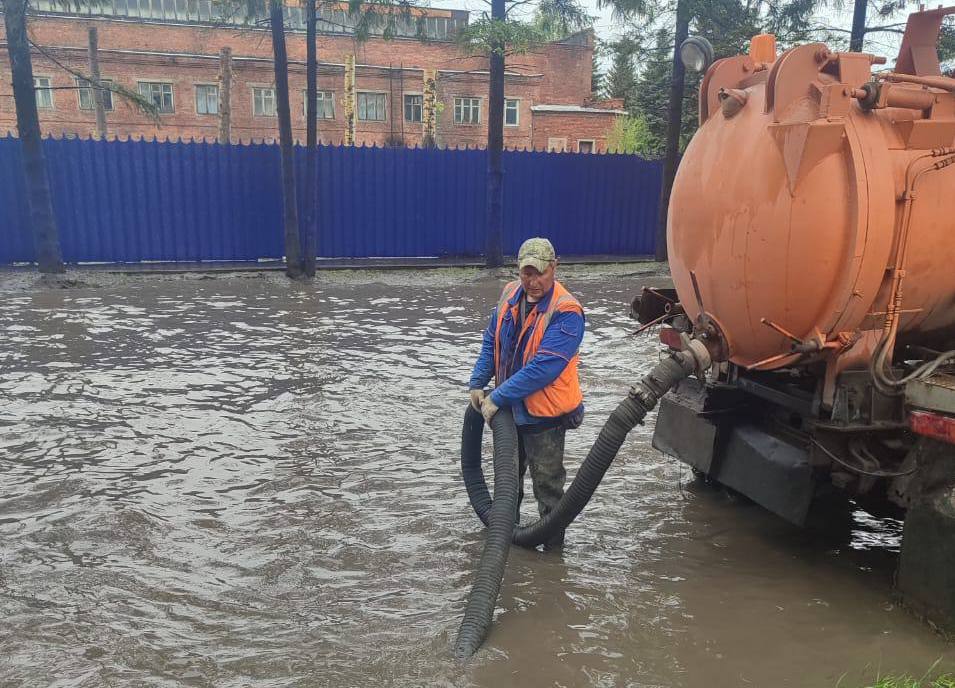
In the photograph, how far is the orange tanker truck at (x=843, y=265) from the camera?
342 cm

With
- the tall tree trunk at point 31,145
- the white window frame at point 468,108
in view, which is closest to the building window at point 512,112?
the white window frame at point 468,108

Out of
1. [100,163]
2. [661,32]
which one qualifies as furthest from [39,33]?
[661,32]

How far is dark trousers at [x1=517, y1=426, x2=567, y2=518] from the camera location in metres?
4.25

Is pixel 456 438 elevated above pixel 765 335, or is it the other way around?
pixel 765 335

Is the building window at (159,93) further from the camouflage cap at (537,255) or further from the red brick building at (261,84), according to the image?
the camouflage cap at (537,255)

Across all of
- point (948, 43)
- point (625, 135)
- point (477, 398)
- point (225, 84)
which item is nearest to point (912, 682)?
point (477, 398)

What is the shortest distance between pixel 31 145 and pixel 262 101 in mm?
25972

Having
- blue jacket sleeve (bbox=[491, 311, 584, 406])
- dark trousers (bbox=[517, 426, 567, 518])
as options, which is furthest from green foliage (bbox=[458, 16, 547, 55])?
dark trousers (bbox=[517, 426, 567, 518])

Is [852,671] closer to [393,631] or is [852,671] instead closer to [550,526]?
[550,526]

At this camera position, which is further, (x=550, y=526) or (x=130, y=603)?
(x=550, y=526)

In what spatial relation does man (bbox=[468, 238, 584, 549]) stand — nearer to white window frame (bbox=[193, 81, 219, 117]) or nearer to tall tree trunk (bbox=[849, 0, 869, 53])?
tall tree trunk (bbox=[849, 0, 869, 53])

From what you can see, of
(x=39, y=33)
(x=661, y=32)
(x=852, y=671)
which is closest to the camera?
(x=852, y=671)

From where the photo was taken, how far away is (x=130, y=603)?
368 centimetres

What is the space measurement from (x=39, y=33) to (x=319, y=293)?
31.2 m
